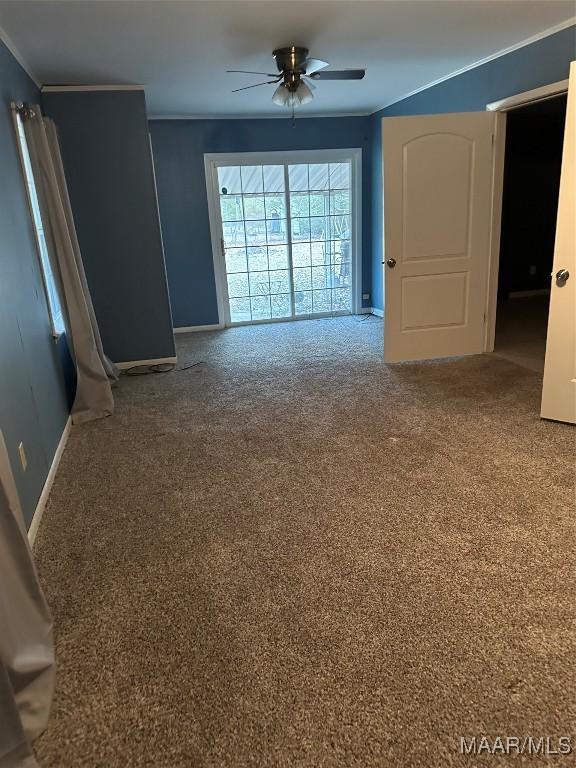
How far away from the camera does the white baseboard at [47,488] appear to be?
2.36 m

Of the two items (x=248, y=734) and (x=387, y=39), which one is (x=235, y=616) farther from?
(x=387, y=39)

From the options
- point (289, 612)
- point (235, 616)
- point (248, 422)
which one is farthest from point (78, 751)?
point (248, 422)

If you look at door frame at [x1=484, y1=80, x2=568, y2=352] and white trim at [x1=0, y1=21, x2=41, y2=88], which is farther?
door frame at [x1=484, y1=80, x2=568, y2=352]

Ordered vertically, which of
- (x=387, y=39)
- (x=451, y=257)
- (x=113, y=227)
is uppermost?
(x=387, y=39)

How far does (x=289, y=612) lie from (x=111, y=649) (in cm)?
61

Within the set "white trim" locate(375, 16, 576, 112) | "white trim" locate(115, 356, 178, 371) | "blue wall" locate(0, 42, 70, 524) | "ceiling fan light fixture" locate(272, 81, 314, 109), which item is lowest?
"white trim" locate(115, 356, 178, 371)

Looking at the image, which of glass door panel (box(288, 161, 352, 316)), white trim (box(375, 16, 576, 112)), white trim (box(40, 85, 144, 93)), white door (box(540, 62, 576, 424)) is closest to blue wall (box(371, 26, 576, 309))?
white trim (box(375, 16, 576, 112))

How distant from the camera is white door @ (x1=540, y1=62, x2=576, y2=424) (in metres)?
→ 2.80

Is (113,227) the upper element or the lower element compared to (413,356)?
upper

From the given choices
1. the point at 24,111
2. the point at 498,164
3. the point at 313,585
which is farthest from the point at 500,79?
the point at 313,585

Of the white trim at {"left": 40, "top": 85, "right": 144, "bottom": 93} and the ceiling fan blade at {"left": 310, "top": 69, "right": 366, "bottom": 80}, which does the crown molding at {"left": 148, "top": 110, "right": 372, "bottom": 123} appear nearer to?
the white trim at {"left": 40, "top": 85, "right": 144, "bottom": 93}

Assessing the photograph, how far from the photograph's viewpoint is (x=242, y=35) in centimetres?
317

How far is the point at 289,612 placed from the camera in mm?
1822

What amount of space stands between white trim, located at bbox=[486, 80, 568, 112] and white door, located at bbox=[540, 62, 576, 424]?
0.77 metres
